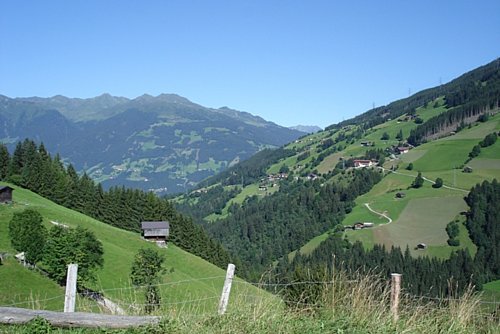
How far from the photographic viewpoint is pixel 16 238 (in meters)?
39.8

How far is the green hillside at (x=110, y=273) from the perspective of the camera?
2470 cm

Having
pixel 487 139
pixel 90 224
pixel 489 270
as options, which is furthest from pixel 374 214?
pixel 90 224

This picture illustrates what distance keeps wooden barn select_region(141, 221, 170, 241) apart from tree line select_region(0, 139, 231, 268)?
1228 centimetres

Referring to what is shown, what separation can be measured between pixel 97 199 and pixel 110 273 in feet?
137

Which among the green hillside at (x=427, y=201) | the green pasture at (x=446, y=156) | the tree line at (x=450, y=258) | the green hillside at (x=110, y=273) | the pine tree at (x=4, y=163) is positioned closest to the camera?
the green hillside at (x=110, y=273)

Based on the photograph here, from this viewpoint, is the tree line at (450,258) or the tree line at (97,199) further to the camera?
the tree line at (450,258)

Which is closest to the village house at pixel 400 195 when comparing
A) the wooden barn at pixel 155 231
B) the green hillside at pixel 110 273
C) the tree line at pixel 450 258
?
the tree line at pixel 450 258

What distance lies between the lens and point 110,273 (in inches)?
1855

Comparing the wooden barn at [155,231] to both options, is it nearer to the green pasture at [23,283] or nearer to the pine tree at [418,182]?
the green pasture at [23,283]

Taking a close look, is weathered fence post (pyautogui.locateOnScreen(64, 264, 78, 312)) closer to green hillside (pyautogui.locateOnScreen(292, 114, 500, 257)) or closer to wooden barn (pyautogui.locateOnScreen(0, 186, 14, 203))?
wooden barn (pyautogui.locateOnScreen(0, 186, 14, 203))

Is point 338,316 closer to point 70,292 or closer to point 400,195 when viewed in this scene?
point 70,292

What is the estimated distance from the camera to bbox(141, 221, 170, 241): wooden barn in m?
74.2

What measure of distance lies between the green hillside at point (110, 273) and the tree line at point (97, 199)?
1007cm

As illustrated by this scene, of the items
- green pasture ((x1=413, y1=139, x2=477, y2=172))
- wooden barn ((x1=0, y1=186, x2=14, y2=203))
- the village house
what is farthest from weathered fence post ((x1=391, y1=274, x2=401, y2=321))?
green pasture ((x1=413, y1=139, x2=477, y2=172))
